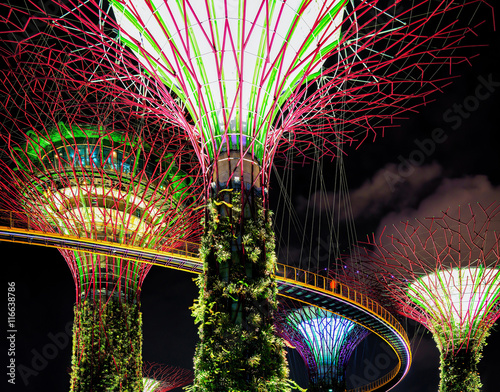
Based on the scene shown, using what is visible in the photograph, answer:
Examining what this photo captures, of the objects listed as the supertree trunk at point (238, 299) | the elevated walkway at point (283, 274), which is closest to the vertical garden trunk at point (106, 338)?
the elevated walkway at point (283, 274)

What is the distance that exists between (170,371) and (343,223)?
27.6 meters

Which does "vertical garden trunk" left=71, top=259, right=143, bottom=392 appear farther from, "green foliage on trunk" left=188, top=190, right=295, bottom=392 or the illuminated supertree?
the illuminated supertree

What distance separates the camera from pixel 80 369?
20000mm

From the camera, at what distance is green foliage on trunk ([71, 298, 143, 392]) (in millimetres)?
19844

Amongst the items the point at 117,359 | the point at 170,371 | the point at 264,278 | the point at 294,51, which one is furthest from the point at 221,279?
A: the point at 170,371

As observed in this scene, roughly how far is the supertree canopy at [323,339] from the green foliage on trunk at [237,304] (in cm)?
2623

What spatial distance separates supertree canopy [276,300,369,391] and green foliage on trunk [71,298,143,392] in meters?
16.2

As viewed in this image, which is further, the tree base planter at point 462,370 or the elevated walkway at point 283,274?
the tree base planter at point 462,370

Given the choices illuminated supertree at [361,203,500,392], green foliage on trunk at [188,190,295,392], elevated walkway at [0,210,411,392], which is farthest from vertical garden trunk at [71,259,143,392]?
illuminated supertree at [361,203,500,392]

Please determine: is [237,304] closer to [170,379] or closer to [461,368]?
[461,368]

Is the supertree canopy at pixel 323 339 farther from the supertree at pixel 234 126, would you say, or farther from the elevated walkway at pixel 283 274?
the supertree at pixel 234 126

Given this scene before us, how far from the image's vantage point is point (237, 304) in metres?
9.61

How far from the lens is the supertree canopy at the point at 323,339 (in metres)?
35.3

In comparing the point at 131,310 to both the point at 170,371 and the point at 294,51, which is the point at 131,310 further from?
the point at 170,371
